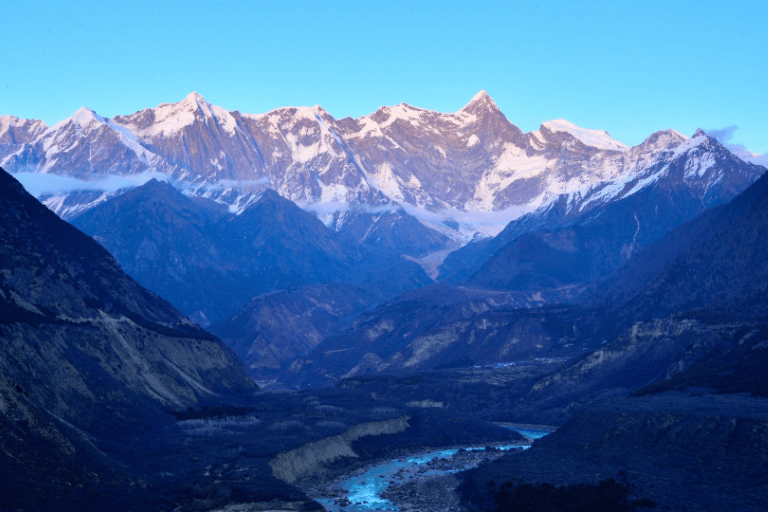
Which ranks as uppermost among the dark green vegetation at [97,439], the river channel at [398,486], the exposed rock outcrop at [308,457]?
the dark green vegetation at [97,439]

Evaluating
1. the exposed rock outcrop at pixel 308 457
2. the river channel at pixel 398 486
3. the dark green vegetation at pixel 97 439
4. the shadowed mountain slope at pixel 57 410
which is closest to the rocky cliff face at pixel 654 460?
the river channel at pixel 398 486

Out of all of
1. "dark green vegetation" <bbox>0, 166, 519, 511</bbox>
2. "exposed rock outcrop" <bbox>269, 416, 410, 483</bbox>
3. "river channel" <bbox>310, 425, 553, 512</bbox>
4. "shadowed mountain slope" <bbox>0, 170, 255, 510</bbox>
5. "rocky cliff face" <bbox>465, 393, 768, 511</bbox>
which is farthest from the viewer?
"exposed rock outcrop" <bbox>269, 416, 410, 483</bbox>

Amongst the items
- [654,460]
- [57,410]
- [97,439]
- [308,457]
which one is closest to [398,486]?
[308,457]

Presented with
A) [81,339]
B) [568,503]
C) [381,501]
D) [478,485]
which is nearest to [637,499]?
[568,503]

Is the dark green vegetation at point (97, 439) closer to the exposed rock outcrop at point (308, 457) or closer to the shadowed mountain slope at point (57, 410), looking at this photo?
the shadowed mountain slope at point (57, 410)

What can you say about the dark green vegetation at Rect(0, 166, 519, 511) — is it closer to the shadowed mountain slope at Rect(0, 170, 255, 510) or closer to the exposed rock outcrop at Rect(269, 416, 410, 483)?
the shadowed mountain slope at Rect(0, 170, 255, 510)

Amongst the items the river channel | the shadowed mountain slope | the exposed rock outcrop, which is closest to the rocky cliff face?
the river channel

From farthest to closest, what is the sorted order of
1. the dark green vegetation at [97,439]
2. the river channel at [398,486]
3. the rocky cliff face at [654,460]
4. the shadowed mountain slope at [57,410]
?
1. the river channel at [398,486]
2. the rocky cliff face at [654,460]
3. the dark green vegetation at [97,439]
4. the shadowed mountain slope at [57,410]

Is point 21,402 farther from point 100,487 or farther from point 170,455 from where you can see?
point 170,455
